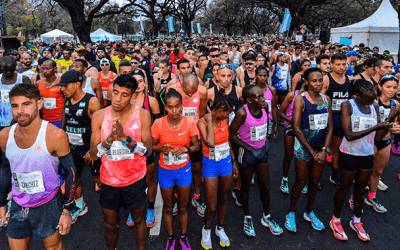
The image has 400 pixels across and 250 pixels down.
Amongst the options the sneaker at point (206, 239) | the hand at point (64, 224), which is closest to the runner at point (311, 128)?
the sneaker at point (206, 239)

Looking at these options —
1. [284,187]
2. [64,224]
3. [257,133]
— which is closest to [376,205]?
[284,187]

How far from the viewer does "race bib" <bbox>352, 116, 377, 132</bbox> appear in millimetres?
3051

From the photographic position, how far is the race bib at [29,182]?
2176 mm

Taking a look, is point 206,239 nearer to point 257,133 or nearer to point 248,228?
point 248,228

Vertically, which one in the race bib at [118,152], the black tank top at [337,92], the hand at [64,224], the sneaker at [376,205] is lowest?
the sneaker at [376,205]

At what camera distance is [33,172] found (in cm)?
218

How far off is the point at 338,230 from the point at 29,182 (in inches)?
142

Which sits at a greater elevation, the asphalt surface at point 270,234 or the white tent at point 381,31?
the white tent at point 381,31

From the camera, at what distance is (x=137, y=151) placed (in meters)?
2.31

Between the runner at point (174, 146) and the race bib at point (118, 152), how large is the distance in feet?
1.41

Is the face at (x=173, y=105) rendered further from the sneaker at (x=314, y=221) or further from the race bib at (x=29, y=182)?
the sneaker at (x=314, y=221)

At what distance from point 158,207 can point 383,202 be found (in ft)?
11.8

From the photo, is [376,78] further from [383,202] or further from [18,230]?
[18,230]

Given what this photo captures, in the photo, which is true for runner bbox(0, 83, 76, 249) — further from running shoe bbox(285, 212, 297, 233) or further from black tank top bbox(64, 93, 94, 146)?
running shoe bbox(285, 212, 297, 233)
